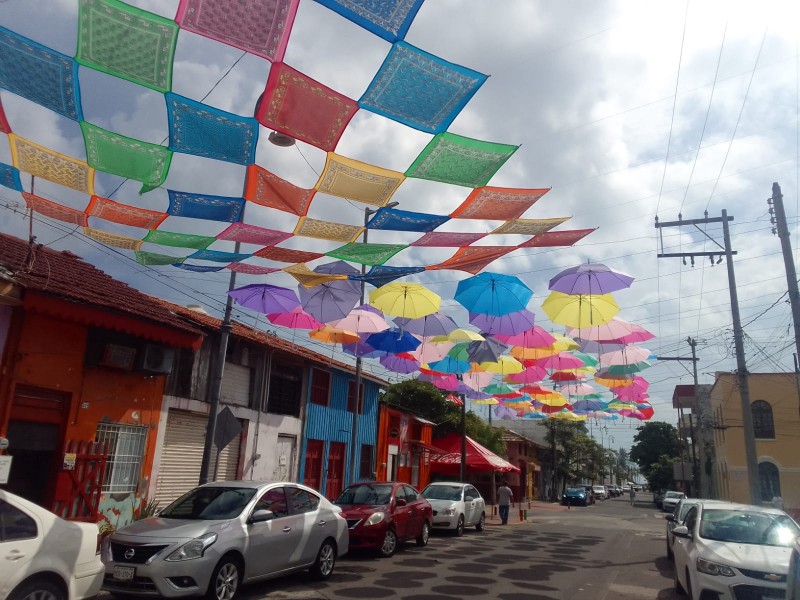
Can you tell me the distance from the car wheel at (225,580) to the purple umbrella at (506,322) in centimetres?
928

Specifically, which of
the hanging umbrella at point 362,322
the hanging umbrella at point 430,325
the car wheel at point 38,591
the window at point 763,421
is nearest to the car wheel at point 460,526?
the hanging umbrella at point 430,325

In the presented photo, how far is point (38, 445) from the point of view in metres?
11.0

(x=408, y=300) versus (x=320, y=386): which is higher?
(x=408, y=300)

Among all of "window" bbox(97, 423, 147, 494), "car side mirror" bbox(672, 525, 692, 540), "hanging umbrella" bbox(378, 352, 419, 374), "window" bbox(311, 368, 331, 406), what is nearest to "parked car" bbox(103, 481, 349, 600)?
"window" bbox(97, 423, 147, 494)

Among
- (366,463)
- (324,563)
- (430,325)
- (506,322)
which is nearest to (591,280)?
(506,322)

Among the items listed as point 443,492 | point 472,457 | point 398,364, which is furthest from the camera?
point 472,457

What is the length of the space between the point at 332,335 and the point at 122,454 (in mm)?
6274

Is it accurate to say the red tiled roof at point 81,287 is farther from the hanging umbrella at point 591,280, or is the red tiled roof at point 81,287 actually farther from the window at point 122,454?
the hanging umbrella at point 591,280

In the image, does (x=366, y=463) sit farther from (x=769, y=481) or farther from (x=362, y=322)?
(x=769, y=481)

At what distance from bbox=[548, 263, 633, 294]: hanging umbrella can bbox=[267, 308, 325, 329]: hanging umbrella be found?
6.80 meters

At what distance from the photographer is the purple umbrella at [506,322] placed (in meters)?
15.5

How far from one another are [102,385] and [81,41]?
8235 millimetres

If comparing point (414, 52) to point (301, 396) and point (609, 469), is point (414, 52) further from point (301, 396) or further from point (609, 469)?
point (609, 469)

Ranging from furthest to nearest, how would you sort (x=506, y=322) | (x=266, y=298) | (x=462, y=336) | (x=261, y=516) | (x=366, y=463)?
(x=366, y=463) < (x=462, y=336) < (x=506, y=322) < (x=266, y=298) < (x=261, y=516)
